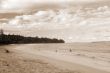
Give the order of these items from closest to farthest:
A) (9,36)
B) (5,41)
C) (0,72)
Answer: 1. (0,72)
2. (5,41)
3. (9,36)

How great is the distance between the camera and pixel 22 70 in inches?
1013

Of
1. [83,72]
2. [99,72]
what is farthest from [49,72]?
[99,72]

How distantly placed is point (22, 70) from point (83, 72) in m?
5.20

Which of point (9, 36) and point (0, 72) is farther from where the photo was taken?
point (9, 36)

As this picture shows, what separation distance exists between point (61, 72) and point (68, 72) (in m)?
0.60

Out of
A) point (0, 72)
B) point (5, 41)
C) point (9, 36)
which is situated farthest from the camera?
point (9, 36)

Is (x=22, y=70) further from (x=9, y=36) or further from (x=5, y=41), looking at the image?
(x=9, y=36)

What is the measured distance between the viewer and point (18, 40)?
19350cm

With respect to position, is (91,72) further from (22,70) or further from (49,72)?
(22,70)

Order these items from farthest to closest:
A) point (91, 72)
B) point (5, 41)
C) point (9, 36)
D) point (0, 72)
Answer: point (9, 36) → point (5, 41) → point (91, 72) → point (0, 72)

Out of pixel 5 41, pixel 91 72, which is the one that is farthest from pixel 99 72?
pixel 5 41

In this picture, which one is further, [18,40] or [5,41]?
[18,40]

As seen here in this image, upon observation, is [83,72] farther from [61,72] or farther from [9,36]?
[9,36]

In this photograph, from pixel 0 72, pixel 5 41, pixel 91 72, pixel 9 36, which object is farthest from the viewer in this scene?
pixel 9 36
